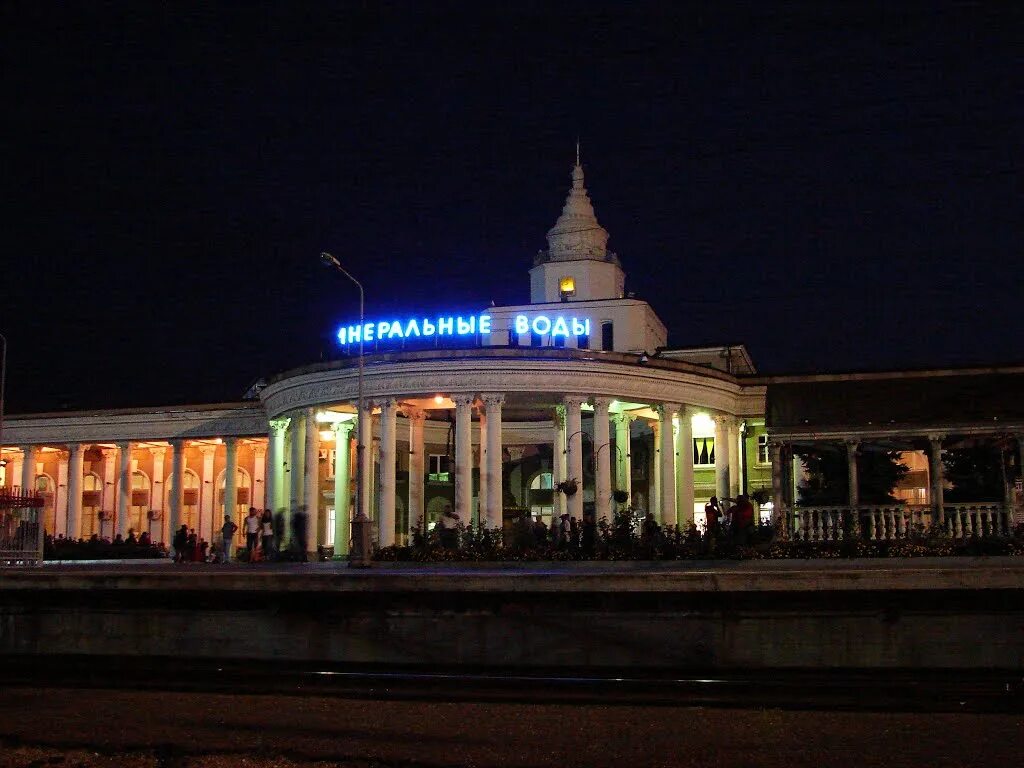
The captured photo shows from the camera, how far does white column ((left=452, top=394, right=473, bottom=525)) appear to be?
2247 inches

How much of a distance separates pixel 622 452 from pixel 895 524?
944 inches

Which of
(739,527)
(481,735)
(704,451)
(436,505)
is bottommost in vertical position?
(481,735)

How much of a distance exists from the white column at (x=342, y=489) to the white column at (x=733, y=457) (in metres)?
20.9

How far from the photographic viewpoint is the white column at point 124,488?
77.9m

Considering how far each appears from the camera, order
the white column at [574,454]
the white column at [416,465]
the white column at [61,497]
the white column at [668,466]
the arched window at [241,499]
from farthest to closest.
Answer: the white column at [61,497] < the arched window at [241,499] < the white column at [416,465] < the white column at [668,466] < the white column at [574,454]

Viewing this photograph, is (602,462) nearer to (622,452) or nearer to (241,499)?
(622,452)

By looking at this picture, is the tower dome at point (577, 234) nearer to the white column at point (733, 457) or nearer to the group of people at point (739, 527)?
the white column at point (733, 457)

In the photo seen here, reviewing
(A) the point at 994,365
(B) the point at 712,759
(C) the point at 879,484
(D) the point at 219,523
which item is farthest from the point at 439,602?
(D) the point at 219,523

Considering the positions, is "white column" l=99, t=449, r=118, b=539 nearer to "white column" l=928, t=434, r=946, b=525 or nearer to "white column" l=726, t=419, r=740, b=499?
"white column" l=726, t=419, r=740, b=499

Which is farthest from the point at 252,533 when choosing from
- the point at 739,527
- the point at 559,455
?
the point at 739,527

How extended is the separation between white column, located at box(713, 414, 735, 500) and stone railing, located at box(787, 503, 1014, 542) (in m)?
21.0

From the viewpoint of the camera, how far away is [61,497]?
8712cm

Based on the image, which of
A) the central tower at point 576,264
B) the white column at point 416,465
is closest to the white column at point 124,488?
the white column at point 416,465

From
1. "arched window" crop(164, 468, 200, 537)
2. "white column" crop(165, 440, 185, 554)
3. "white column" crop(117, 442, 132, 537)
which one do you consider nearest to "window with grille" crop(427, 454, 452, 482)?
"white column" crop(165, 440, 185, 554)
